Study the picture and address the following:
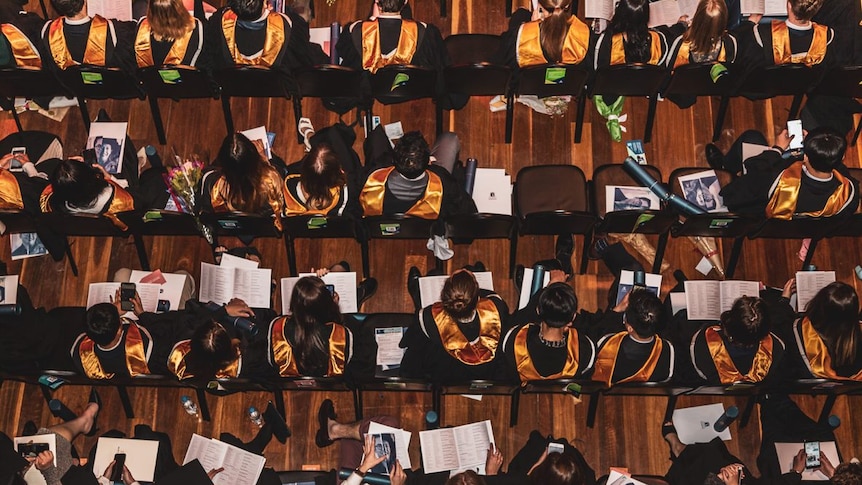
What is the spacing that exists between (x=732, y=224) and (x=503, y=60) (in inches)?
79.7

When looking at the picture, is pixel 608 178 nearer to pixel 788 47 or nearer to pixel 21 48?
pixel 788 47

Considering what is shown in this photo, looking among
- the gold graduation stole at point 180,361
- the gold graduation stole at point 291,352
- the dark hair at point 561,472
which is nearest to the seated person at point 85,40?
the gold graduation stole at point 180,361

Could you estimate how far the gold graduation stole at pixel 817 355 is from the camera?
16.1 feet

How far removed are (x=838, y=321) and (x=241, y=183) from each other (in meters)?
3.77

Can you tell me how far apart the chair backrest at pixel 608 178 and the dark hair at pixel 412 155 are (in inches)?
53.9

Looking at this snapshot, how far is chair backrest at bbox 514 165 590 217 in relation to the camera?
578 centimetres

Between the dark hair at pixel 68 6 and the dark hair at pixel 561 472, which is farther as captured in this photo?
the dark hair at pixel 68 6

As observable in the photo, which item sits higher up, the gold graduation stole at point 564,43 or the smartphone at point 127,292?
the gold graduation stole at point 564,43

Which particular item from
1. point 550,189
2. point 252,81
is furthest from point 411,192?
point 252,81

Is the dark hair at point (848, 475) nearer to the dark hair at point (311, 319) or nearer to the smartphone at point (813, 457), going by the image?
the smartphone at point (813, 457)

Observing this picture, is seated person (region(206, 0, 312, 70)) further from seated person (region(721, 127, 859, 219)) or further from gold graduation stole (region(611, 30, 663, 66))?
seated person (region(721, 127, 859, 219))

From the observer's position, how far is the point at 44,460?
5.07 meters

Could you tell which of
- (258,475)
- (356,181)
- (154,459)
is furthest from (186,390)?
(356,181)

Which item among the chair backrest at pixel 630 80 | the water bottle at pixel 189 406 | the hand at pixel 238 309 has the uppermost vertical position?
the chair backrest at pixel 630 80
